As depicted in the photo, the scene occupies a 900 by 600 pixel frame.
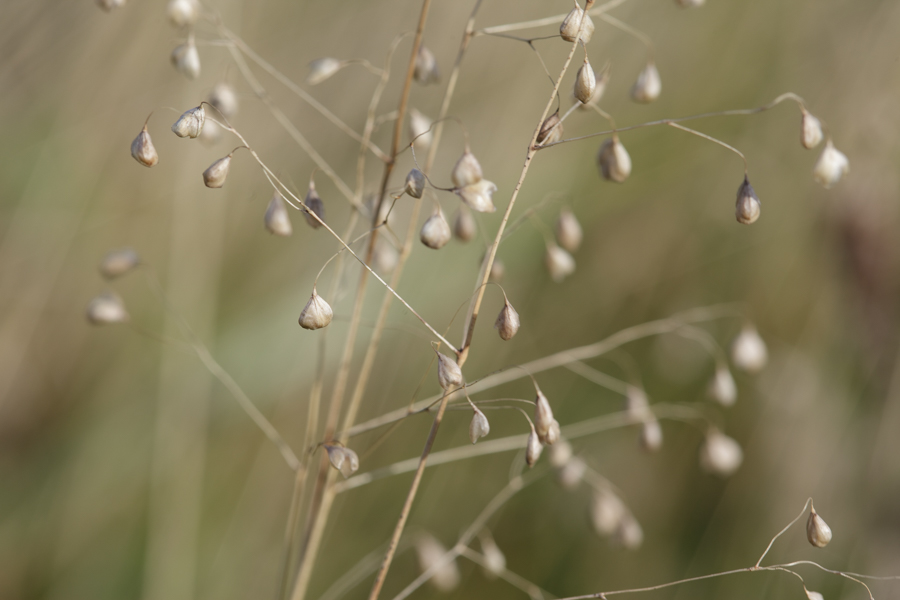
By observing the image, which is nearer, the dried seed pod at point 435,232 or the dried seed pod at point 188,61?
the dried seed pod at point 435,232

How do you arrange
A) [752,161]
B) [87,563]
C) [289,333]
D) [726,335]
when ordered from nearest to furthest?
[87,563] < [289,333] < [726,335] < [752,161]

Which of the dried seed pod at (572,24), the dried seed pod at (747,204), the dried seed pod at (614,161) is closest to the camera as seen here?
the dried seed pod at (572,24)

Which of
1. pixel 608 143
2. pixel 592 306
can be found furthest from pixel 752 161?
pixel 608 143

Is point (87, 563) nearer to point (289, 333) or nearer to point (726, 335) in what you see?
point (289, 333)

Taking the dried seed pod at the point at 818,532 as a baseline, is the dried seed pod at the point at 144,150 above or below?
above

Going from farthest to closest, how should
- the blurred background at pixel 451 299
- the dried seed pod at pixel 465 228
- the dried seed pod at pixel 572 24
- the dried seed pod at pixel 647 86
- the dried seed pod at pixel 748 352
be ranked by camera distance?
the blurred background at pixel 451 299
the dried seed pod at pixel 748 352
the dried seed pod at pixel 465 228
the dried seed pod at pixel 647 86
the dried seed pod at pixel 572 24

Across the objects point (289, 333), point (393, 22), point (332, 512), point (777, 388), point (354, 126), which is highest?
point (393, 22)

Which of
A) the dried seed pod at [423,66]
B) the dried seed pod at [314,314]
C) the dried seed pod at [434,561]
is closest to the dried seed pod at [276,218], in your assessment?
the dried seed pod at [314,314]

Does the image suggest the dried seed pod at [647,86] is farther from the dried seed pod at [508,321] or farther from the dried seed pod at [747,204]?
the dried seed pod at [508,321]
